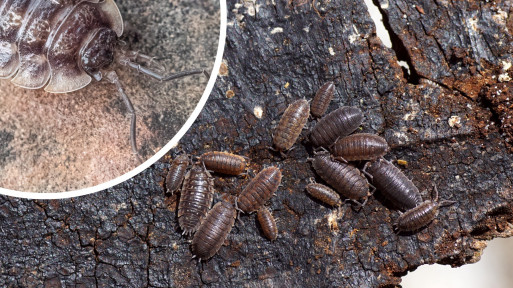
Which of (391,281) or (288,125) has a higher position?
(288,125)

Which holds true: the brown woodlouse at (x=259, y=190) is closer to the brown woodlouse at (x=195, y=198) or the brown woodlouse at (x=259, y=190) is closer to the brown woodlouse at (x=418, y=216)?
the brown woodlouse at (x=195, y=198)

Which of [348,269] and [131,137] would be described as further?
[131,137]

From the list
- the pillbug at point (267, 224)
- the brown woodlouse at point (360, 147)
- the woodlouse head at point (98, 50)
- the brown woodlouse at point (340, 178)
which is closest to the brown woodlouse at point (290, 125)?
the brown woodlouse at point (340, 178)

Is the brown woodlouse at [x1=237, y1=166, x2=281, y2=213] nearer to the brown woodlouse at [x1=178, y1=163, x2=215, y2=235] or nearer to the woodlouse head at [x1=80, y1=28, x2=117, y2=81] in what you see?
the brown woodlouse at [x1=178, y1=163, x2=215, y2=235]

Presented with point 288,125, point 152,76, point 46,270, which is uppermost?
point 288,125

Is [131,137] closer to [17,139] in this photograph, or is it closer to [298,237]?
[17,139]

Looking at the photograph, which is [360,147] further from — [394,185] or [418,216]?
[418,216]

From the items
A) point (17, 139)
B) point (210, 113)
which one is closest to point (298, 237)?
point (210, 113)
